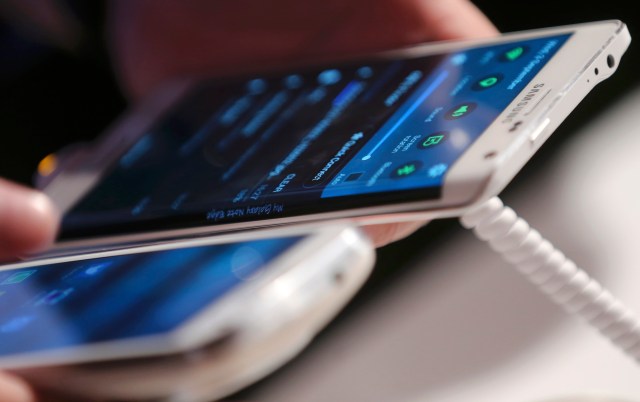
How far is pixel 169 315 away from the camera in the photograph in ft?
1.58

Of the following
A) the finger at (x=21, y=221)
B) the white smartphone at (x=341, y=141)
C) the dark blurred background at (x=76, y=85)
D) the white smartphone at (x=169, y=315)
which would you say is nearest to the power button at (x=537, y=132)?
the white smartphone at (x=341, y=141)

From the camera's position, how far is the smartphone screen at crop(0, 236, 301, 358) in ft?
1.50

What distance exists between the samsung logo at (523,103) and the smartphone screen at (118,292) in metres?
0.17

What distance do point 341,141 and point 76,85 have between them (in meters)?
0.60

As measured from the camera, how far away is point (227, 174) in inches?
18.2

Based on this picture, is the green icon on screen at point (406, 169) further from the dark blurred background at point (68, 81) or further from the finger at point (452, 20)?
the dark blurred background at point (68, 81)

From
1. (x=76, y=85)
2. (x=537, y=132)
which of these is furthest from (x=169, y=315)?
(x=76, y=85)

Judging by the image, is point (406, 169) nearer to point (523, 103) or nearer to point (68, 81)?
point (523, 103)

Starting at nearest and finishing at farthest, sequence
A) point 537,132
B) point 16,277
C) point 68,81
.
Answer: point 537,132 → point 16,277 → point 68,81

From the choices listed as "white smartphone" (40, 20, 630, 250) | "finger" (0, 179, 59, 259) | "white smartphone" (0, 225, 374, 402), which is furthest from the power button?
"finger" (0, 179, 59, 259)

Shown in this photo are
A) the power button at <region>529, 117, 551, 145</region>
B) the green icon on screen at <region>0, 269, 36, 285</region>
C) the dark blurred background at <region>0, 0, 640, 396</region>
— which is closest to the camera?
the power button at <region>529, 117, 551, 145</region>

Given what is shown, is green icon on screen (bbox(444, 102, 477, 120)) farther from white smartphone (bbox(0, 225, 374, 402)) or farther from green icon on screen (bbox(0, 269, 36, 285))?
green icon on screen (bbox(0, 269, 36, 285))

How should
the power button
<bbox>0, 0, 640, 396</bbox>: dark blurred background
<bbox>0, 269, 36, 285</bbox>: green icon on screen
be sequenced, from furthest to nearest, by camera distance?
<bbox>0, 0, 640, 396</bbox>: dark blurred background, <bbox>0, 269, 36, 285</bbox>: green icon on screen, the power button

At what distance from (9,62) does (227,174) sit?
1.85 feet
